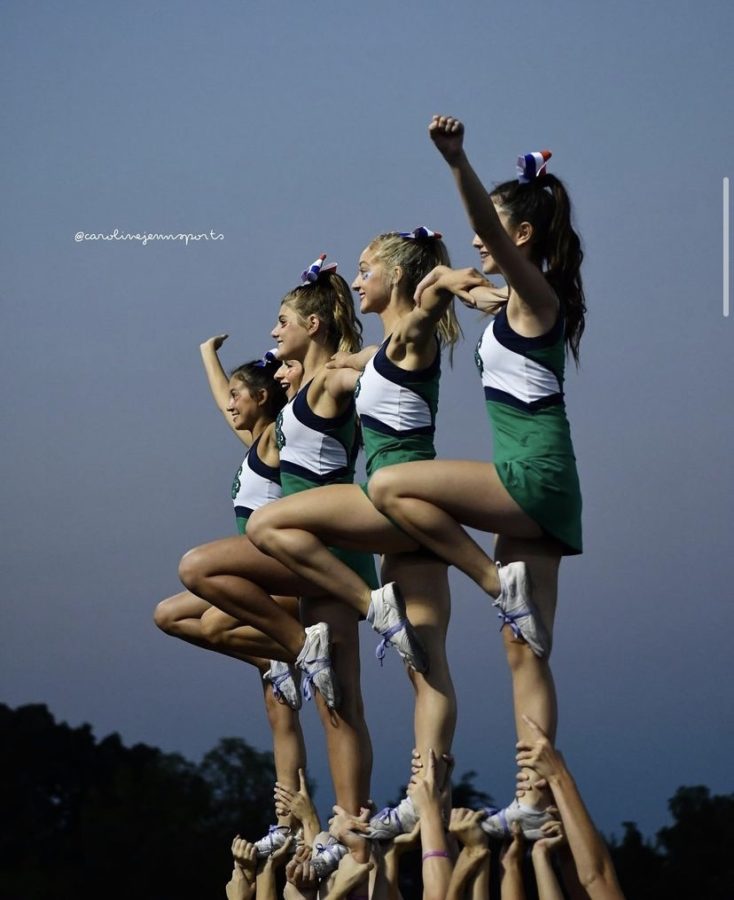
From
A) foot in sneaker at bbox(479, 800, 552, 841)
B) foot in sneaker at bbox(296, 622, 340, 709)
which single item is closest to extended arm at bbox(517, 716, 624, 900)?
foot in sneaker at bbox(479, 800, 552, 841)

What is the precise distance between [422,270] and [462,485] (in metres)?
1.16

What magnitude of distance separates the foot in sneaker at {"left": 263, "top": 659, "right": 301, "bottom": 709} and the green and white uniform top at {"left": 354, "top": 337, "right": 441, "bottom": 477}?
137 centimetres

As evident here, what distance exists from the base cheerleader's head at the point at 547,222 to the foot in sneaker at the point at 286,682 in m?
2.23

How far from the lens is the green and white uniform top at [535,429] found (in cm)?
474

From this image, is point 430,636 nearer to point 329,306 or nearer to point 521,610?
point 521,610

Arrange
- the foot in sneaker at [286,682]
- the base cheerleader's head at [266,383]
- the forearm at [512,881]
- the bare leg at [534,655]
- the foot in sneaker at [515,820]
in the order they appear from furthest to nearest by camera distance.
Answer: the base cheerleader's head at [266,383] < the foot in sneaker at [286,682] < the bare leg at [534,655] < the foot in sneaker at [515,820] < the forearm at [512,881]

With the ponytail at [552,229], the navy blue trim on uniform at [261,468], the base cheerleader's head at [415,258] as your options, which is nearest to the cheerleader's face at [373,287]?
the base cheerleader's head at [415,258]

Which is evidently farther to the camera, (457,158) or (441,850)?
(441,850)

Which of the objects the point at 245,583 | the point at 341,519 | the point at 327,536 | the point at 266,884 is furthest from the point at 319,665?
the point at 266,884

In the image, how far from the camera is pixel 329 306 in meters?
6.40

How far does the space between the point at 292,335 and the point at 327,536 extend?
4.13 feet

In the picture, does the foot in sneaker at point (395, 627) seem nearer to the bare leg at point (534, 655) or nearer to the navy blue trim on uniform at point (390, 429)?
the bare leg at point (534, 655)

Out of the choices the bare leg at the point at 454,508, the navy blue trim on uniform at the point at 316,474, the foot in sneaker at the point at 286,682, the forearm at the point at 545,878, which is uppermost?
the navy blue trim on uniform at the point at 316,474

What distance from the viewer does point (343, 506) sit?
5.24 metres
